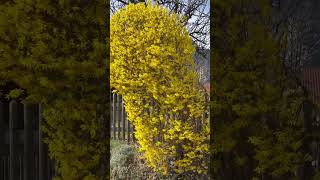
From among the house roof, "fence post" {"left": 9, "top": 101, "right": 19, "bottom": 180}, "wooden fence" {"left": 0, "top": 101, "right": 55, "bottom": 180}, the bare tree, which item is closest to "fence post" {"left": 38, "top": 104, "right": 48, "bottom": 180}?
"wooden fence" {"left": 0, "top": 101, "right": 55, "bottom": 180}

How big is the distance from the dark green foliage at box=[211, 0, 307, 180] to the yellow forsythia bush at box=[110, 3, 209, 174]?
51.7 inches

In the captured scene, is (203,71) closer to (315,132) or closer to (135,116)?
(135,116)

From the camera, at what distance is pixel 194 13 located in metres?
3.71

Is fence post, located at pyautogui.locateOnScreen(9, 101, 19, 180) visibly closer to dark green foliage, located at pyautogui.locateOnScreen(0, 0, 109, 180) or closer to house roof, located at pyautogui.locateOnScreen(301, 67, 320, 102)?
dark green foliage, located at pyautogui.locateOnScreen(0, 0, 109, 180)

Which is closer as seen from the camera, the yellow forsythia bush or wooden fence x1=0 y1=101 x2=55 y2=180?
wooden fence x1=0 y1=101 x2=55 y2=180

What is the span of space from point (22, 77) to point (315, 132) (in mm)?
1926

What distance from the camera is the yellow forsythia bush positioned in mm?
3867

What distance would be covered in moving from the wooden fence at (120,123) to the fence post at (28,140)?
37.1 inches

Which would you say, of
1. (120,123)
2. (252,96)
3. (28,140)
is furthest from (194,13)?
(28,140)

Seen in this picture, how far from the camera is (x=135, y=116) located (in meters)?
4.00

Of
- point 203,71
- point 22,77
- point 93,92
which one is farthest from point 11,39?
point 203,71

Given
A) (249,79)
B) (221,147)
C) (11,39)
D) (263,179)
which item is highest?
(11,39)

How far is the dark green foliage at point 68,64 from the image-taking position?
270 cm

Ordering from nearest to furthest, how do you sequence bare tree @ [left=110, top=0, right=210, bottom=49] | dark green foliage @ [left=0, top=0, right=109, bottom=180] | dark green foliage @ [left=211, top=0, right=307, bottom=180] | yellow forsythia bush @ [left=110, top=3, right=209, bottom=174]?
dark green foliage @ [left=211, top=0, right=307, bottom=180] < dark green foliage @ [left=0, top=0, right=109, bottom=180] < bare tree @ [left=110, top=0, right=210, bottom=49] < yellow forsythia bush @ [left=110, top=3, right=209, bottom=174]
